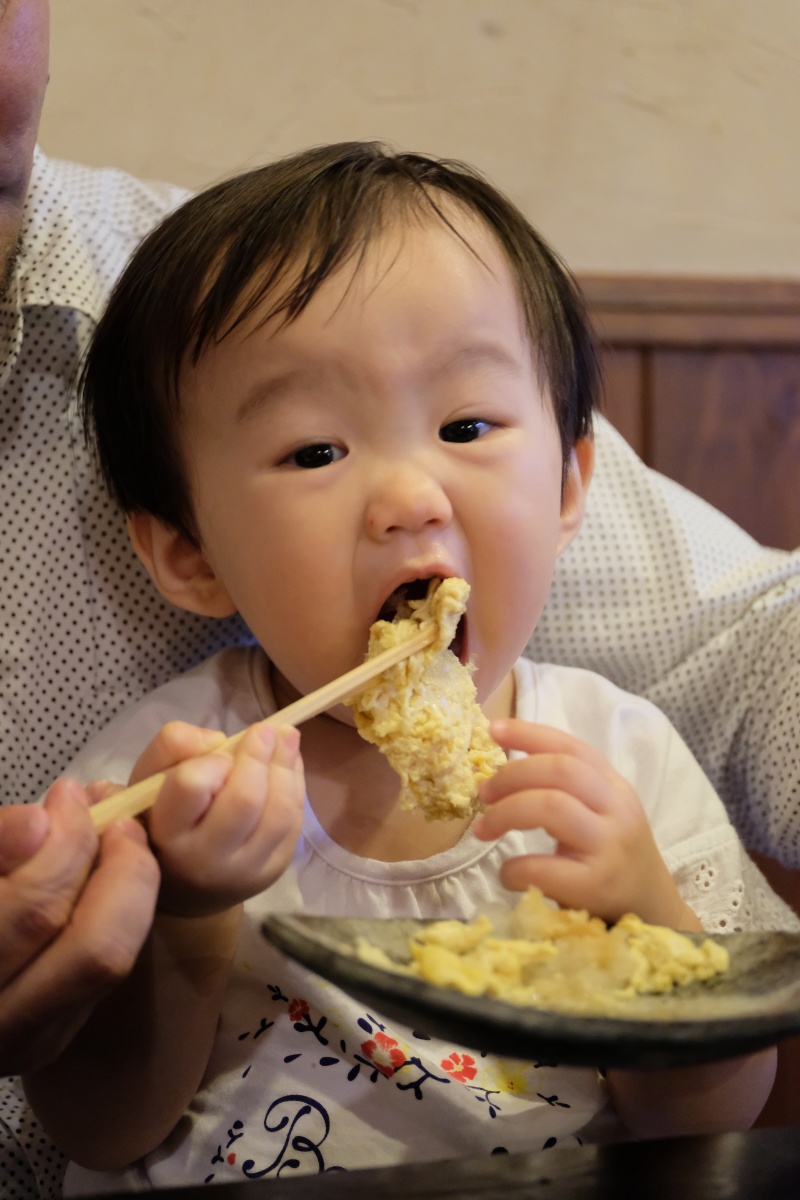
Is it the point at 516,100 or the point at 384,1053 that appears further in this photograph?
the point at 516,100

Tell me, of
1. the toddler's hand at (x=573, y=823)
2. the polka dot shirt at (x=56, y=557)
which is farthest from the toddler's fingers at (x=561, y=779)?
the polka dot shirt at (x=56, y=557)

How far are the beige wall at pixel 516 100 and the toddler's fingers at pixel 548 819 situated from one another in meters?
1.14

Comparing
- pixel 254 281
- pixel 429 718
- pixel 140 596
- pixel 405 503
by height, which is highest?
pixel 254 281

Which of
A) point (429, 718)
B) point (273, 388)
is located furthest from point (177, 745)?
point (273, 388)

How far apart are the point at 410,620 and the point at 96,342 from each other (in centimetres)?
44

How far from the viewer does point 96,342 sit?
0.97m

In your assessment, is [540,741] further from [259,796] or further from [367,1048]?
[367,1048]

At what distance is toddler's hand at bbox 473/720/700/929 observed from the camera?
629 millimetres

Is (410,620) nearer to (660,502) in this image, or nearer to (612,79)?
(660,502)

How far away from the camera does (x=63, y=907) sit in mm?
560

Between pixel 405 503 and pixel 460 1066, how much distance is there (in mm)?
432

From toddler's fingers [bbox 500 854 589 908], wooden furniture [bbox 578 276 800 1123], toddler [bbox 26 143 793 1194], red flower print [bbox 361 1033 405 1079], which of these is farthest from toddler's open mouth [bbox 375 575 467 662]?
wooden furniture [bbox 578 276 800 1123]

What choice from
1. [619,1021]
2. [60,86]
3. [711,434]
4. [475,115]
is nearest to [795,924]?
[619,1021]

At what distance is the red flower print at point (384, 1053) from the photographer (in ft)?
2.63
